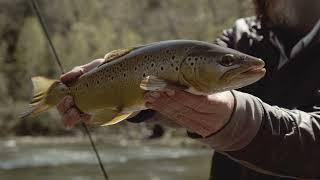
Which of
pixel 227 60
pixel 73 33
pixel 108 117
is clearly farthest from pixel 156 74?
pixel 73 33

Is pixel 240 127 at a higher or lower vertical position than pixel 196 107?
lower

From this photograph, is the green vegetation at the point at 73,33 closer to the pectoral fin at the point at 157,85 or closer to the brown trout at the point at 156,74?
the brown trout at the point at 156,74

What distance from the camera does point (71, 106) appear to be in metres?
3.02

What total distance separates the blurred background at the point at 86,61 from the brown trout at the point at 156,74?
1585 cm

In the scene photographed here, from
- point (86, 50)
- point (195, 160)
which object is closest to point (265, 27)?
point (195, 160)

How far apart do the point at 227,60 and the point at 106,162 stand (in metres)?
20.0

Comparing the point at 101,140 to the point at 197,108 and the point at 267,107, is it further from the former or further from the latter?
the point at 197,108

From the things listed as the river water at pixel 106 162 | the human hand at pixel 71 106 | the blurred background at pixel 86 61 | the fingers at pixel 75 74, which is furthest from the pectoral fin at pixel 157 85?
the blurred background at pixel 86 61

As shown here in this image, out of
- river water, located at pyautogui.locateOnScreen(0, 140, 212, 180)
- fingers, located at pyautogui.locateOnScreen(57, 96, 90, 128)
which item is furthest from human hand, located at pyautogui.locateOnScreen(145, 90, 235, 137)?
river water, located at pyautogui.locateOnScreen(0, 140, 212, 180)

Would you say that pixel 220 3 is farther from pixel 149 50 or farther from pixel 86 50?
pixel 149 50

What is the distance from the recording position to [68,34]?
4431 centimetres

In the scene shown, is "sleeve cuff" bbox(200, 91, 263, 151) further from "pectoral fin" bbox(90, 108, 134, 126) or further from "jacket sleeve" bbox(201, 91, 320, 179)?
"pectoral fin" bbox(90, 108, 134, 126)

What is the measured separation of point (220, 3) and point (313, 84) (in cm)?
4056

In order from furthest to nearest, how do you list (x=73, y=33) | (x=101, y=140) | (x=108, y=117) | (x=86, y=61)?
(x=73, y=33) < (x=86, y=61) < (x=101, y=140) < (x=108, y=117)
